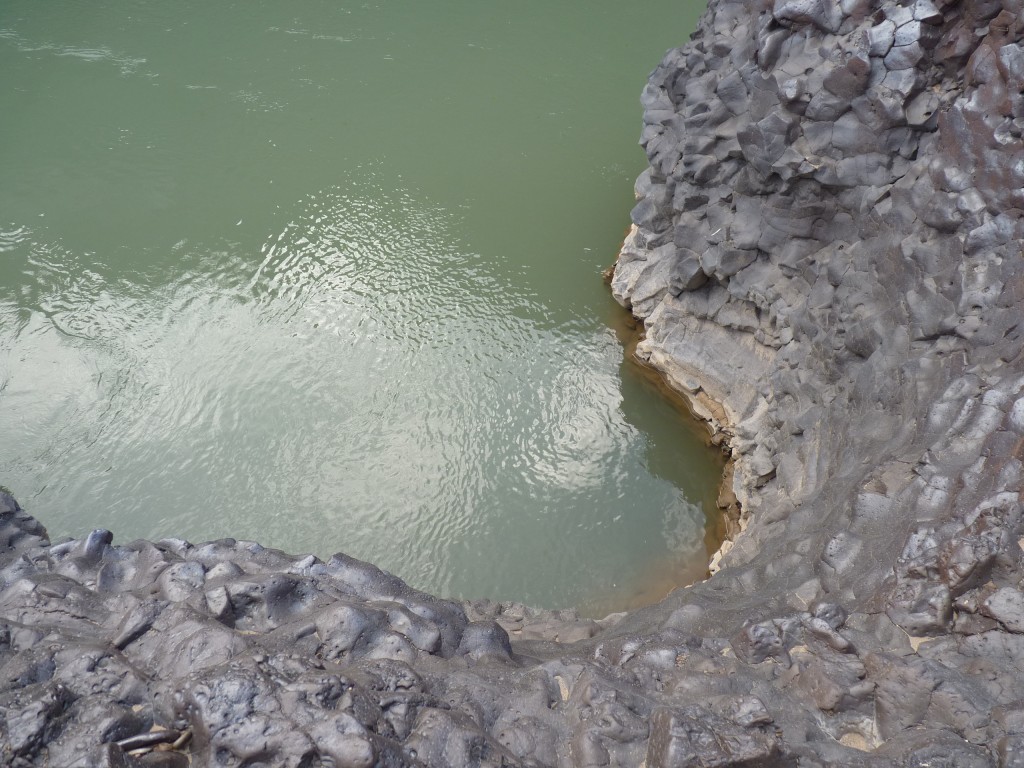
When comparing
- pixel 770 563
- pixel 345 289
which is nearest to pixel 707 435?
pixel 770 563

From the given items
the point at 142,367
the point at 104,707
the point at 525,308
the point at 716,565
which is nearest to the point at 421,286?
the point at 525,308

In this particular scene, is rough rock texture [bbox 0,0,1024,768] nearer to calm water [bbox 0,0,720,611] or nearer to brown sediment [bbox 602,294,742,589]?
brown sediment [bbox 602,294,742,589]

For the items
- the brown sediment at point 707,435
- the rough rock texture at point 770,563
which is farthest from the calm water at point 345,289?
the rough rock texture at point 770,563

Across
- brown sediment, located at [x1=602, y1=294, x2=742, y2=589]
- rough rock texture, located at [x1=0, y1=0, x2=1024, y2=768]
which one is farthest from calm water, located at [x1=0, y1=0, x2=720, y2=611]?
rough rock texture, located at [x1=0, y1=0, x2=1024, y2=768]

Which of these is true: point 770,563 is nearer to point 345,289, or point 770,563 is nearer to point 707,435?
point 707,435

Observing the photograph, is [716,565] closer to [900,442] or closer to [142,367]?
[900,442]

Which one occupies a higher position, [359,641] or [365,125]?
[365,125]
